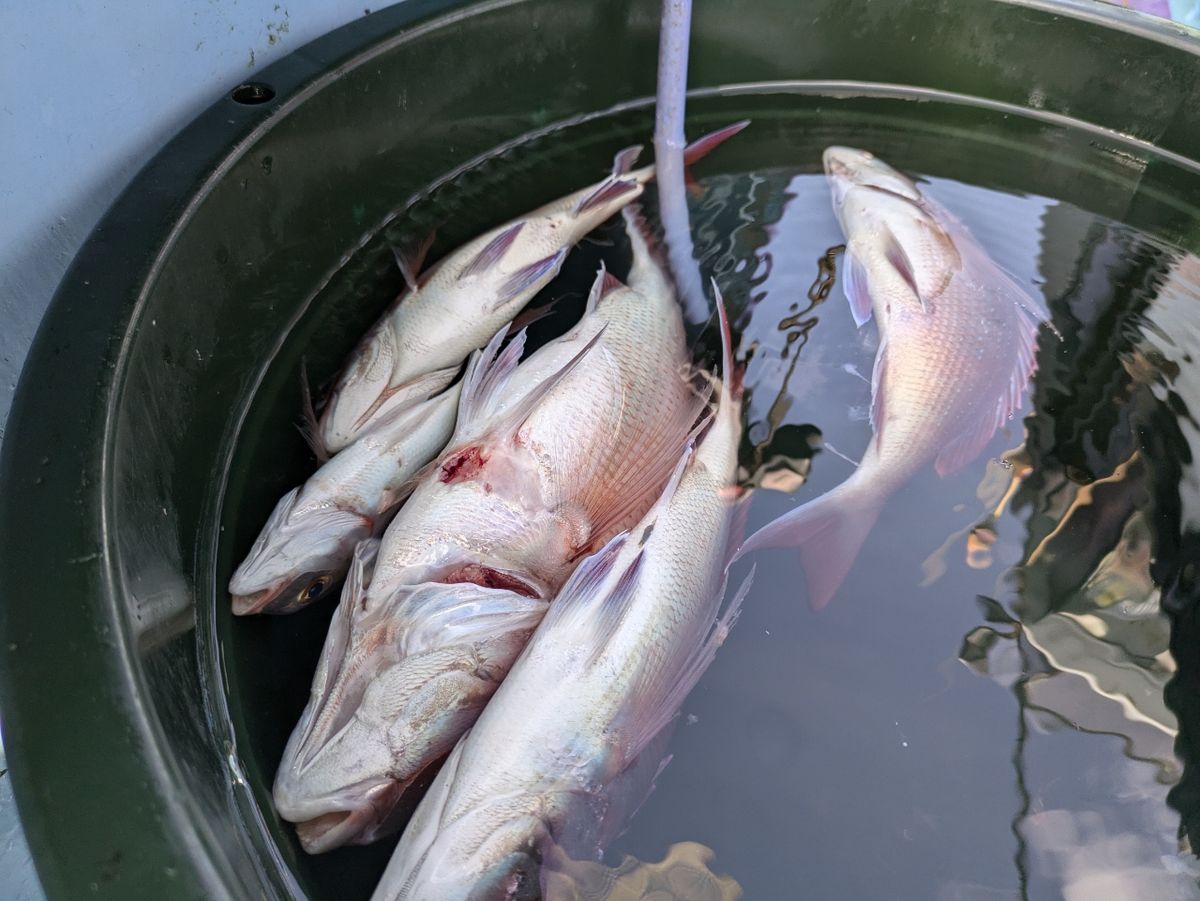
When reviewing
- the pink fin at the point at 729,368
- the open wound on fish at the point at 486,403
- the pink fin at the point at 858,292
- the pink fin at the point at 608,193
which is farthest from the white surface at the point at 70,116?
the pink fin at the point at 858,292

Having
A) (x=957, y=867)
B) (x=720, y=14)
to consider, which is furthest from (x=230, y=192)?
(x=957, y=867)

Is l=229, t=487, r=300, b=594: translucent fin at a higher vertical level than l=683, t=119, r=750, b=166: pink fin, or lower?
lower

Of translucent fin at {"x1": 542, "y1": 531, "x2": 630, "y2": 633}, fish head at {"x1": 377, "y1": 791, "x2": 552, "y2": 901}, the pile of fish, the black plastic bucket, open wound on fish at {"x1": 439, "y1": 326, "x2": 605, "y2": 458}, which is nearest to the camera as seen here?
the black plastic bucket

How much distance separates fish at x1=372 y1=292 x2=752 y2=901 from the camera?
3.44ft

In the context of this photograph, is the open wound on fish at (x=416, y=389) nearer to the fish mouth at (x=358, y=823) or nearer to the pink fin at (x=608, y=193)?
the pink fin at (x=608, y=193)

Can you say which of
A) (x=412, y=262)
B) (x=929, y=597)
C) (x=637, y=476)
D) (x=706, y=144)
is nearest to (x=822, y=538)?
(x=929, y=597)

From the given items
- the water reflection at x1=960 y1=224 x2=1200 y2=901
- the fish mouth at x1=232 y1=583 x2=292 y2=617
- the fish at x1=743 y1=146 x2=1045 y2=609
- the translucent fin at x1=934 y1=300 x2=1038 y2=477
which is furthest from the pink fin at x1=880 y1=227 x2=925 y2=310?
the fish mouth at x1=232 y1=583 x2=292 y2=617

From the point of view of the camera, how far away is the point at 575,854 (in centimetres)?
111

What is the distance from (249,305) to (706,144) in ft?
4.36

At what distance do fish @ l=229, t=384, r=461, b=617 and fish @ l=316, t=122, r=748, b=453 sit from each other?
8 centimetres

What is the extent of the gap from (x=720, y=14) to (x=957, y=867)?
2122 mm

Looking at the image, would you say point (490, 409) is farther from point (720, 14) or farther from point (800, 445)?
point (720, 14)

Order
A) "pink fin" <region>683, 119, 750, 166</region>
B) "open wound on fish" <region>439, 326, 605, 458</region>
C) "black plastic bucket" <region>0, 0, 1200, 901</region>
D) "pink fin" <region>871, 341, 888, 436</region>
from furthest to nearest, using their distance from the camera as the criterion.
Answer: "pink fin" <region>683, 119, 750, 166</region> < "pink fin" <region>871, 341, 888, 436</region> < "open wound on fish" <region>439, 326, 605, 458</region> < "black plastic bucket" <region>0, 0, 1200, 901</region>

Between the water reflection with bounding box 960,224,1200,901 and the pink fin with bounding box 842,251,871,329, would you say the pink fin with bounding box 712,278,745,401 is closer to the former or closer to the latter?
the pink fin with bounding box 842,251,871,329
